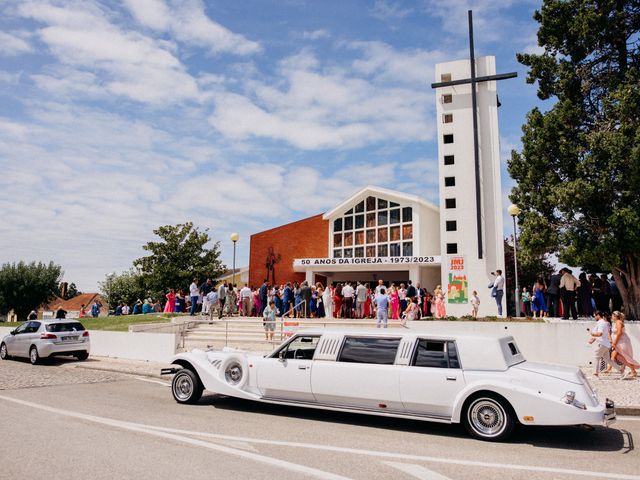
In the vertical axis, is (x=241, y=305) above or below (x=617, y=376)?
above

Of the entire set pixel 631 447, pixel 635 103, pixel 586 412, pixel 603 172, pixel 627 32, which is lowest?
pixel 631 447

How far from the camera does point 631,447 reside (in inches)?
260

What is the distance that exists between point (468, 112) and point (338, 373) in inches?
940

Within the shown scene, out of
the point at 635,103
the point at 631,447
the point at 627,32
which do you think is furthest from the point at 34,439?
the point at 627,32

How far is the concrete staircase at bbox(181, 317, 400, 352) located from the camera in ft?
59.5

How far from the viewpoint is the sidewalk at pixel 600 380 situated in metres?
9.46

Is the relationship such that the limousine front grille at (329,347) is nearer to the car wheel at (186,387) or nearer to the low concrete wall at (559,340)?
the car wheel at (186,387)

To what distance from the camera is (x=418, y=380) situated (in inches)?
289

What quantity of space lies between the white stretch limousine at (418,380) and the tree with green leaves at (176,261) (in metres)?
34.1

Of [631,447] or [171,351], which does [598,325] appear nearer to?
[631,447]

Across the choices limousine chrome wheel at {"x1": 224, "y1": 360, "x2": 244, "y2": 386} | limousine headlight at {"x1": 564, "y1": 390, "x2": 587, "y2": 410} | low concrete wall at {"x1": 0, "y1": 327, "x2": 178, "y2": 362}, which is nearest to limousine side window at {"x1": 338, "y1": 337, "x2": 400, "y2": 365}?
limousine chrome wheel at {"x1": 224, "y1": 360, "x2": 244, "y2": 386}

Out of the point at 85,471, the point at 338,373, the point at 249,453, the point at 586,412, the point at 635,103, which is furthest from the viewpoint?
the point at 635,103

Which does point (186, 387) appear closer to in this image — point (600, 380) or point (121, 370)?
point (121, 370)

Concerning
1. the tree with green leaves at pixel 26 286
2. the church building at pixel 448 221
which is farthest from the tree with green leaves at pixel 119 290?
the church building at pixel 448 221
